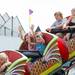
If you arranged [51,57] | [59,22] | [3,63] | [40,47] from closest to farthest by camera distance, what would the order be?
1. [3,63]
2. [51,57]
3. [40,47]
4. [59,22]

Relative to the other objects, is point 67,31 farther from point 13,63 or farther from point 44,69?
point 13,63

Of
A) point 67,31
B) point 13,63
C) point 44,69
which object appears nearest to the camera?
point 13,63

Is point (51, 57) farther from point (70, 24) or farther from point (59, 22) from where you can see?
point (59, 22)

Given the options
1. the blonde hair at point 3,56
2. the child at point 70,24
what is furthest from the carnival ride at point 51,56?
the blonde hair at point 3,56

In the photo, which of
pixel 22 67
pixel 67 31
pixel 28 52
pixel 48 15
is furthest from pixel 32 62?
pixel 48 15

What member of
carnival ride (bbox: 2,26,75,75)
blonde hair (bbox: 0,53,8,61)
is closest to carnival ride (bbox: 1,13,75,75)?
carnival ride (bbox: 2,26,75,75)

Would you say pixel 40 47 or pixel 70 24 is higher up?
pixel 70 24

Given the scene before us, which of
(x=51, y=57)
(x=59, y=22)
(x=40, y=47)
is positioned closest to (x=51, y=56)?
(x=51, y=57)

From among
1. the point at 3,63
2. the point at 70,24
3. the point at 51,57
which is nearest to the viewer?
the point at 3,63

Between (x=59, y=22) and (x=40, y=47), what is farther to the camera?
(x=59, y=22)

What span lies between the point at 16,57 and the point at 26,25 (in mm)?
3820

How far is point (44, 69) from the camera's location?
15.9 ft

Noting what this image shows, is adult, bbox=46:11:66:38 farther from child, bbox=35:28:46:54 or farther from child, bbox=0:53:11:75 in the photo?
child, bbox=0:53:11:75

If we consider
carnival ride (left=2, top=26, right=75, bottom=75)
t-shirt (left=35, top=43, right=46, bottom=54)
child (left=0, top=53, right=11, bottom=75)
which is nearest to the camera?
child (left=0, top=53, right=11, bottom=75)
